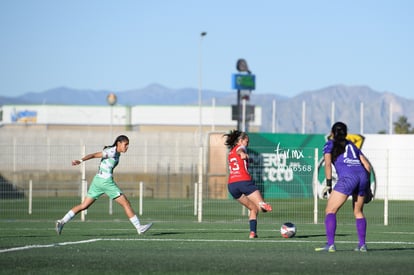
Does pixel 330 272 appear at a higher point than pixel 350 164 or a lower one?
lower

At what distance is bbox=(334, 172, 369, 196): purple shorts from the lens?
1495 centimetres

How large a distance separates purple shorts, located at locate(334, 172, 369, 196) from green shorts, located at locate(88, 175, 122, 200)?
5.55 m

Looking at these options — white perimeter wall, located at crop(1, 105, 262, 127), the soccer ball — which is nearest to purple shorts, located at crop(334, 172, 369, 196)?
the soccer ball

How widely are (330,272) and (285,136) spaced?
32.7m

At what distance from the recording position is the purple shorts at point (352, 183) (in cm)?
1495

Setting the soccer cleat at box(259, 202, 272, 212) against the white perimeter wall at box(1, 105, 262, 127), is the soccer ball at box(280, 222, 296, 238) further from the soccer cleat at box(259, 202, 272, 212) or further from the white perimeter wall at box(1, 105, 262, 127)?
the white perimeter wall at box(1, 105, 262, 127)

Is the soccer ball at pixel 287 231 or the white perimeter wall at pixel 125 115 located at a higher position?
the white perimeter wall at pixel 125 115

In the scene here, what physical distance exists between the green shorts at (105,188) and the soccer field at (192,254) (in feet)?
2.49

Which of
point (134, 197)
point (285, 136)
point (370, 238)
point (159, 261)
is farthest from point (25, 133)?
point (159, 261)

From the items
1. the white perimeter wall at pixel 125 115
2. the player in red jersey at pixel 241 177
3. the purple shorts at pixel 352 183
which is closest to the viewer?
the purple shorts at pixel 352 183

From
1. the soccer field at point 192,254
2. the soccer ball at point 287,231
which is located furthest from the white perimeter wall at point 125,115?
the soccer field at point 192,254

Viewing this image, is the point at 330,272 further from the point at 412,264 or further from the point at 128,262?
the point at 128,262

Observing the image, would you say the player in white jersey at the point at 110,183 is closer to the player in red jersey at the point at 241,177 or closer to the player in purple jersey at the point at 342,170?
the player in red jersey at the point at 241,177

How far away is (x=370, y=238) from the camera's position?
1912 cm
